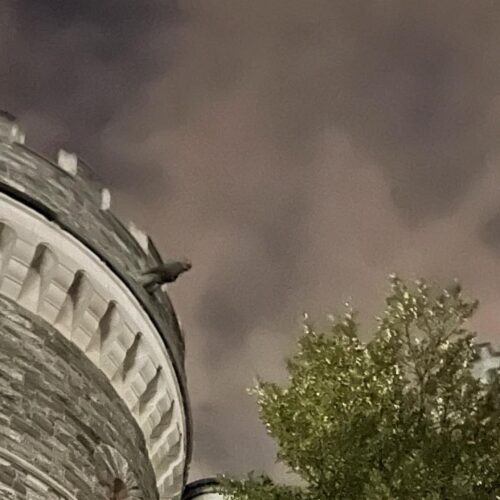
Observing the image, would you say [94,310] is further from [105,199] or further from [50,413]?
[105,199]

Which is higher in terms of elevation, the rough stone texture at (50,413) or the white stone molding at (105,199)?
the white stone molding at (105,199)

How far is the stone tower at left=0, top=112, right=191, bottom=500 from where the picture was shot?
40.2 feet

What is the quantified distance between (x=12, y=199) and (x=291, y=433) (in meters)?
3.86

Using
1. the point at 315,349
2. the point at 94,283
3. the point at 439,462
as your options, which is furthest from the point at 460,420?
the point at 94,283

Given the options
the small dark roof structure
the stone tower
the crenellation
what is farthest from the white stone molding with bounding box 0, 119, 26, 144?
the small dark roof structure

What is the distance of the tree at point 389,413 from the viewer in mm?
12555

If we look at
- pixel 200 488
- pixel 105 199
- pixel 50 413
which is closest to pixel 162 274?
pixel 105 199

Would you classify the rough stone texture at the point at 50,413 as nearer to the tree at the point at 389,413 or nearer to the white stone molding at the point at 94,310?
the white stone molding at the point at 94,310

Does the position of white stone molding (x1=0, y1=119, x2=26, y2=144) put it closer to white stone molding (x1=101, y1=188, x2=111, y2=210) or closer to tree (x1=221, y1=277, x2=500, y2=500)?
white stone molding (x1=101, y1=188, x2=111, y2=210)

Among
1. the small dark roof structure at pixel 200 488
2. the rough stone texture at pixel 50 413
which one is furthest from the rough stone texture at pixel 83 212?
the small dark roof structure at pixel 200 488

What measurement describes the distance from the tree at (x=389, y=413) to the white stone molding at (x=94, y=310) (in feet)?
4.38

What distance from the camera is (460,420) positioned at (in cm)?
1334

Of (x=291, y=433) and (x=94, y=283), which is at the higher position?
(x=94, y=283)

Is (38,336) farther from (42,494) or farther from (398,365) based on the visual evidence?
(398,365)
